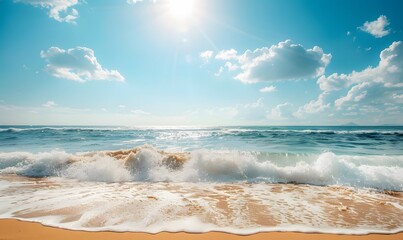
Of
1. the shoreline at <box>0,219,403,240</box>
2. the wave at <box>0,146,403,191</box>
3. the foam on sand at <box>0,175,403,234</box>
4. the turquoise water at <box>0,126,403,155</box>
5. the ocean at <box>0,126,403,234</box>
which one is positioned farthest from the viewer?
Result: the turquoise water at <box>0,126,403,155</box>

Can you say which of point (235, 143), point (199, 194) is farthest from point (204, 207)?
point (235, 143)

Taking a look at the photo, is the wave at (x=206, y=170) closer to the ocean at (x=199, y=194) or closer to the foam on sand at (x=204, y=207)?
the ocean at (x=199, y=194)

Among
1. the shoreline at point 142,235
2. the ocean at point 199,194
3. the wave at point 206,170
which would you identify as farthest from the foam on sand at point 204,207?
the wave at point 206,170

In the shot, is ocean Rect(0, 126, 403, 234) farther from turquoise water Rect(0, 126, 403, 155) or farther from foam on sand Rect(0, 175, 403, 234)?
turquoise water Rect(0, 126, 403, 155)

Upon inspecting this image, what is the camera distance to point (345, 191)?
688 centimetres

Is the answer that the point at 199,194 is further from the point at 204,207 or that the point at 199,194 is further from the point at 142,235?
the point at 142,235

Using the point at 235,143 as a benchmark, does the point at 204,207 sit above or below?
below

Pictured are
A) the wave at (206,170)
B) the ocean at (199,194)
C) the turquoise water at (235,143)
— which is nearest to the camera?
the ocean at (199,194)

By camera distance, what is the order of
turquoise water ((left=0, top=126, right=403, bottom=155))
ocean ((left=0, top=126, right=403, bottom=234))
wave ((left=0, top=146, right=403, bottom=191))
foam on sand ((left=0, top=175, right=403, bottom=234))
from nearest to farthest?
foam on sand ((left=0, top=175, right=403, bottom=234)) → ocean ((left=0, top=126, right=403, bottom=234)) → wave ((left=0, top=146, right=403, bottom=191)) → turquoise water ((left=0, top=126, right=403, bottom=155))

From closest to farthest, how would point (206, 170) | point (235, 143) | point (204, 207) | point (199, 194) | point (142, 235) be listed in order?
point (142, 235)
point (204, 207)
point (199, 194)
point (206, 170)
point (235, 143)

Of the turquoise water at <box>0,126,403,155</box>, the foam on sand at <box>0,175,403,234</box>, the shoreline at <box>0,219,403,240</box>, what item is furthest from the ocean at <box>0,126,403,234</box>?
the turquoise water at <box>0,126,403,155</box>

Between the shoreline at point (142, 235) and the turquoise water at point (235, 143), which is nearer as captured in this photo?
the shoreline at point (142, 235)

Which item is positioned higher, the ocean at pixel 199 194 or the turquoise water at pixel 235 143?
the turquoise water at pixel 235 143

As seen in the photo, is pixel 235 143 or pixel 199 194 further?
pixel 235 143
